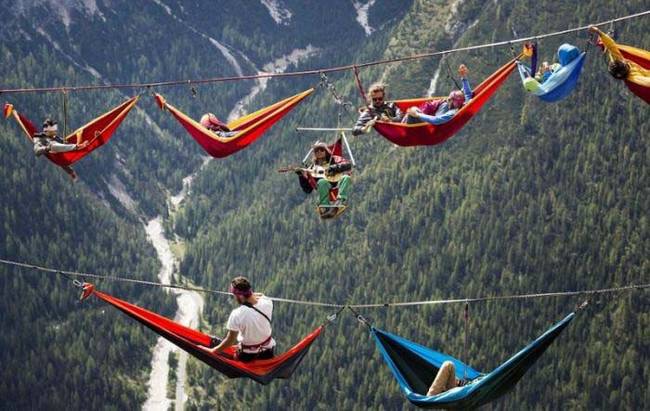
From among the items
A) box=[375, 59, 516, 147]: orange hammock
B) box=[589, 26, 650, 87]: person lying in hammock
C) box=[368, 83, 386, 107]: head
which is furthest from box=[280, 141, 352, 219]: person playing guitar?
box=[589, 26, 650, 87]: person lying in hammock

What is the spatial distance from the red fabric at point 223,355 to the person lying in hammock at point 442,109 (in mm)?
9205

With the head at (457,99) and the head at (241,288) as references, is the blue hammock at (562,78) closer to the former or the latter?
the head at (457,99)

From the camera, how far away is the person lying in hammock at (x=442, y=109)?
193 feet

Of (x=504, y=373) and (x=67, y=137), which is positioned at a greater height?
(x=67, y=137)

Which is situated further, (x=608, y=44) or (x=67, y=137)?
(x=67, y=137)

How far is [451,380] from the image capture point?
5231 cm

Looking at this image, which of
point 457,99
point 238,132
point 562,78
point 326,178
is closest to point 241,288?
point 457,99

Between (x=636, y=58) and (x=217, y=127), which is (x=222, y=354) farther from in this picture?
(x=636, y=58)

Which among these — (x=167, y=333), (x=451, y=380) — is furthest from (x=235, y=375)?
(x=451, y=380)

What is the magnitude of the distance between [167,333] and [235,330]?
15.4ft

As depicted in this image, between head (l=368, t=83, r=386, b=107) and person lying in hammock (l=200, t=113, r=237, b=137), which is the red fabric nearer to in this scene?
head (l=368, t=83, r=386, b=107)

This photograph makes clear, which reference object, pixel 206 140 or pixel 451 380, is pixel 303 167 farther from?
pixel 451 380

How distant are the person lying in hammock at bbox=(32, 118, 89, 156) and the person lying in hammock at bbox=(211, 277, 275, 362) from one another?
13.0 metres

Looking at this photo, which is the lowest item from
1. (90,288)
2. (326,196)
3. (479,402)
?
(479,402)
